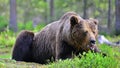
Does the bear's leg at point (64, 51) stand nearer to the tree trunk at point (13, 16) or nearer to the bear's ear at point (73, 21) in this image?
the bear's ear at point (73, 21)

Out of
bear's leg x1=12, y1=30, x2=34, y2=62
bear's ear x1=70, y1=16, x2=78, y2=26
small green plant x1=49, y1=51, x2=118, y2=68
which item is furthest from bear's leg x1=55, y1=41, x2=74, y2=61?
small green plant x1=49, y1=51, x2=118, y2=68

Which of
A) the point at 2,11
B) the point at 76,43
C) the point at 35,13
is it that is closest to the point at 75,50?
the point at 76,43

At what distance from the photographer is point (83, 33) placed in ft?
25.8

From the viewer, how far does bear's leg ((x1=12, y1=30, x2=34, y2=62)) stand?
9.89 metres

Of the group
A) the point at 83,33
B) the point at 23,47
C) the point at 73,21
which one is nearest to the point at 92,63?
the point at 83,33

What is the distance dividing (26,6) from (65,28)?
3944 cm

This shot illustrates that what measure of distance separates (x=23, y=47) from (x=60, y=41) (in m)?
1.67

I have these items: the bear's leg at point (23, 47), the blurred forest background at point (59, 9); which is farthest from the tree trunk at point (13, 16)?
the bear's leg at point (23, 47)

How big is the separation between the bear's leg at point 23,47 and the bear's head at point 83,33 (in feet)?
6.92

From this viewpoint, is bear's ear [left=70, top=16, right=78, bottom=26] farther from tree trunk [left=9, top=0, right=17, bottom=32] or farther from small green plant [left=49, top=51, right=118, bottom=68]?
tree trunk [left=9, top=0, right=17, bottom=32]

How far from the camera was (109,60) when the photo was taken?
6.42m

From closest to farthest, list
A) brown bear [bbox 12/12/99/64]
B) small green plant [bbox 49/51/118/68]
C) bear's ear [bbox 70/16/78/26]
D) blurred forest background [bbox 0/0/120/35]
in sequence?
small green plant [bbox 49/51/118/68], brown bear [bbox 12/12/99/64], bear's ear [bbox 70/16/78/26], blurred forest background [bbox 0/0/120/35]

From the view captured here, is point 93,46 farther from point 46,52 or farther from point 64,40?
point 46,52

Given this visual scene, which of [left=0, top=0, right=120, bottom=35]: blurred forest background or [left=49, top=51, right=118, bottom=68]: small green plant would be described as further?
[left=0, top=0, right=120, bottom=35]: blurred forest background
